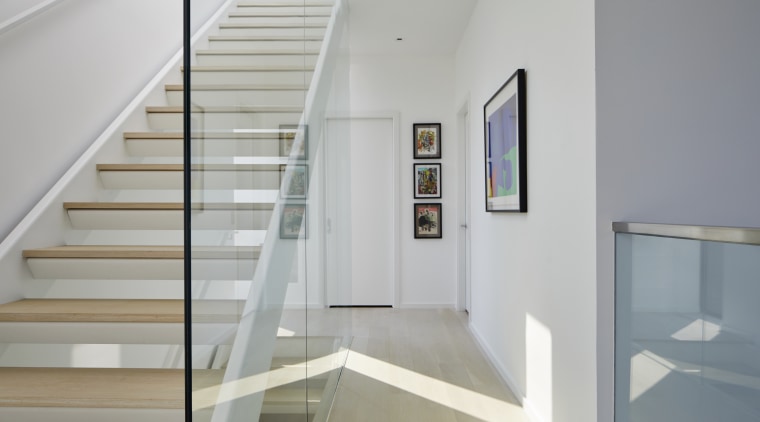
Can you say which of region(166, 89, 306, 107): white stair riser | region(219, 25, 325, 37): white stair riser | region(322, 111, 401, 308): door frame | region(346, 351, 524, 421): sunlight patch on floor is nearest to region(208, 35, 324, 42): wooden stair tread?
region(219, 25, 325, 37): white stair riser

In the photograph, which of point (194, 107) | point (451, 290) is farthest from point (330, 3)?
point (451, 290)

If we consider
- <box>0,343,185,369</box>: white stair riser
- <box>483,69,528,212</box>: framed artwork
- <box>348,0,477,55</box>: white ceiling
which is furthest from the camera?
<box>348,0,477,55</box>: white ceiling

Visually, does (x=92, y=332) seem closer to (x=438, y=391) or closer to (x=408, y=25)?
(x=438, y=391)

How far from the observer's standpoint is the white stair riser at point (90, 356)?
63.4 inches

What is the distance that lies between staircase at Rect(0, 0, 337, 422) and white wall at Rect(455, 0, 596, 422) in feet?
3.23

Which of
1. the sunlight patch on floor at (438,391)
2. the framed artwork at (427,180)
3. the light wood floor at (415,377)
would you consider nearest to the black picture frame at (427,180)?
the framed artwork at (427,180)

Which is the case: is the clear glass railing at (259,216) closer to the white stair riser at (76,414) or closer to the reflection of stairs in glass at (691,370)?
the white stair riser at (76,414)

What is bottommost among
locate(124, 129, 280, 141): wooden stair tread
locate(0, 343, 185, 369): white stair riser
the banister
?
locate(0, 343, 185, 369): white stair riser

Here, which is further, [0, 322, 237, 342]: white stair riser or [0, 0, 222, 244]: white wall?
[0, 0, 222, 244]: white wall

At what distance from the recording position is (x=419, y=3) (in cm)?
346

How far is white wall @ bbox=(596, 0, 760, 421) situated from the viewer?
4.27 feet

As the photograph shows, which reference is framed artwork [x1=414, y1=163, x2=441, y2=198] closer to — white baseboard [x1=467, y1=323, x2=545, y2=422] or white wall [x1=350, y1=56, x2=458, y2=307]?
white wall [x1=350, y1=56, x2=458, y2=307]

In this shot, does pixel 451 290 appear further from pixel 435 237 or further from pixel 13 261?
pixel 13 261

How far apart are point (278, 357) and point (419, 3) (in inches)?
117
